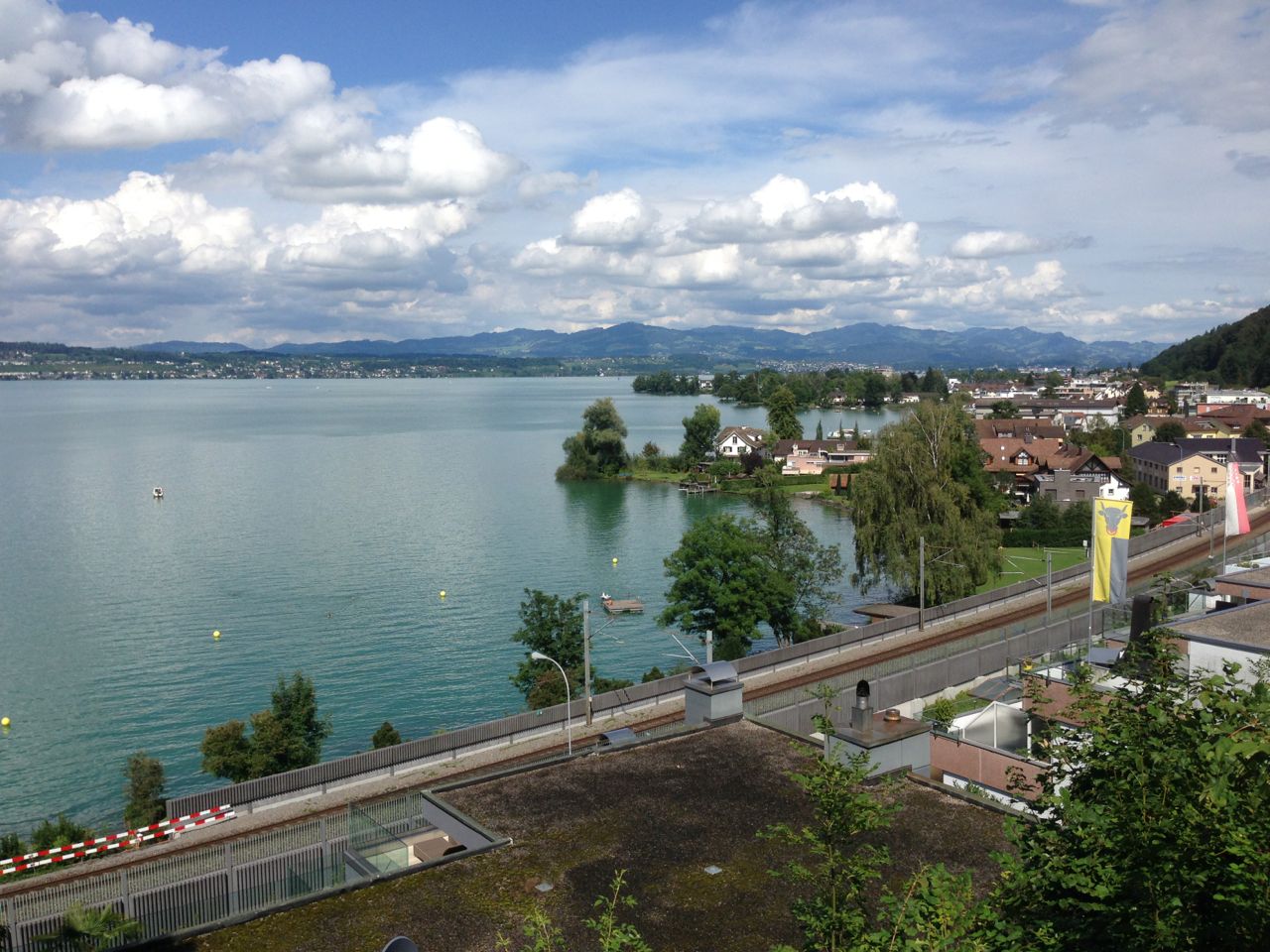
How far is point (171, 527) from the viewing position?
63656 millimetres

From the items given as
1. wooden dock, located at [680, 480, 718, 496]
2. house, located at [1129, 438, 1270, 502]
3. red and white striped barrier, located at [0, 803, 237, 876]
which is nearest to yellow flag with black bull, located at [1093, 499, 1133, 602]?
red and white striped barrier, located at [0, 803, 237, 876]

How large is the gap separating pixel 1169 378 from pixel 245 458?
17407 cm

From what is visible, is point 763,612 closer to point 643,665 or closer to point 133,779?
point 643,665

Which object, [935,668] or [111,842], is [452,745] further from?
[935,668]

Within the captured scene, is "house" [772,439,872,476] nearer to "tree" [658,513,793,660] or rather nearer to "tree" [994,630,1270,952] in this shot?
"tree" [658,513,793,660]

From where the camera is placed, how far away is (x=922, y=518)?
144ft

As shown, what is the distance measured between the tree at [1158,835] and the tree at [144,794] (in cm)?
2105

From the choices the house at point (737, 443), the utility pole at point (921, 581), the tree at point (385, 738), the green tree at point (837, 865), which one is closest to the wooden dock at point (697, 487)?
the house at point (737, 443)

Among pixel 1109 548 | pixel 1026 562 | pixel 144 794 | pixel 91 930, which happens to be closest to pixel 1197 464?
pixel 1026 562

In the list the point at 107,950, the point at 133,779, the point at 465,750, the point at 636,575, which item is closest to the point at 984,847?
the point at 107,950

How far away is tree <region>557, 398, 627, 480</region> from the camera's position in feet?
298

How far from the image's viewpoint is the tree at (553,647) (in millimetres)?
30453

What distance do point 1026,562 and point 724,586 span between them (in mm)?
27397

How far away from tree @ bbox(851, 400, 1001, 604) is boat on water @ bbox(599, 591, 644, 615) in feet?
33.5
